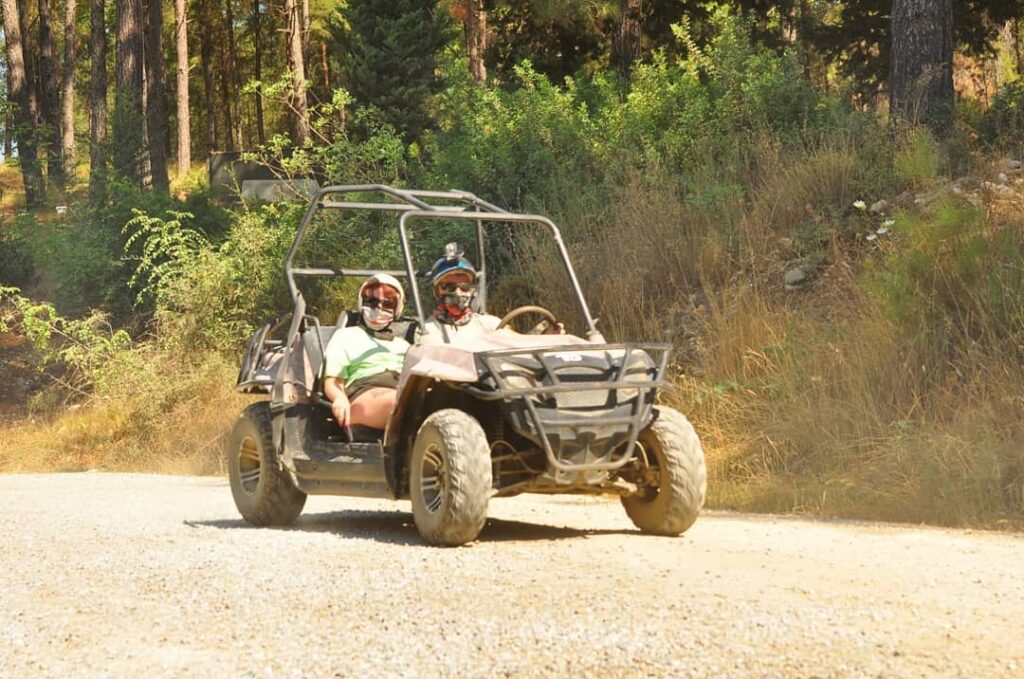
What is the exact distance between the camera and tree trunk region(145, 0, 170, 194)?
33.6 m

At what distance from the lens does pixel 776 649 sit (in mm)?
5473

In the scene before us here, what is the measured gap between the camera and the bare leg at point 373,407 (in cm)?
924

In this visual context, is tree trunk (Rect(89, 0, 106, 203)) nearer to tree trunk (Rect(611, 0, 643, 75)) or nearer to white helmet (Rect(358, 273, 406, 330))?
tree trunk (Rect(611, 0, 643, 75))

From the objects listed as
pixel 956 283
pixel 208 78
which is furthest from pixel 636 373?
pixel 208 78

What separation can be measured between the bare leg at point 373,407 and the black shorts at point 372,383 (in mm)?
37

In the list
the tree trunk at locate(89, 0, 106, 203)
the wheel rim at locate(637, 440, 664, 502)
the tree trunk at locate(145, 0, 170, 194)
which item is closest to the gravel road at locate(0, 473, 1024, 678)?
the wheel rim at locate(637, 440, 664, 502)

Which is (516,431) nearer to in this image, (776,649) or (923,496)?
(776,649)

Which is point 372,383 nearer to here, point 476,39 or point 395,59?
point 395,59

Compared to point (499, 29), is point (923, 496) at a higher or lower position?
lower

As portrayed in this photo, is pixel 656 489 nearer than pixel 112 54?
Yes

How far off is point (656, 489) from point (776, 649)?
3.35 metres

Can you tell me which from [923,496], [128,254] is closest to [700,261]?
[923,496]

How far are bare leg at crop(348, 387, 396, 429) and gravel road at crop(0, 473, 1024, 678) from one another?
721 millimetres

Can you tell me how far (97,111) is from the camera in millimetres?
39594
